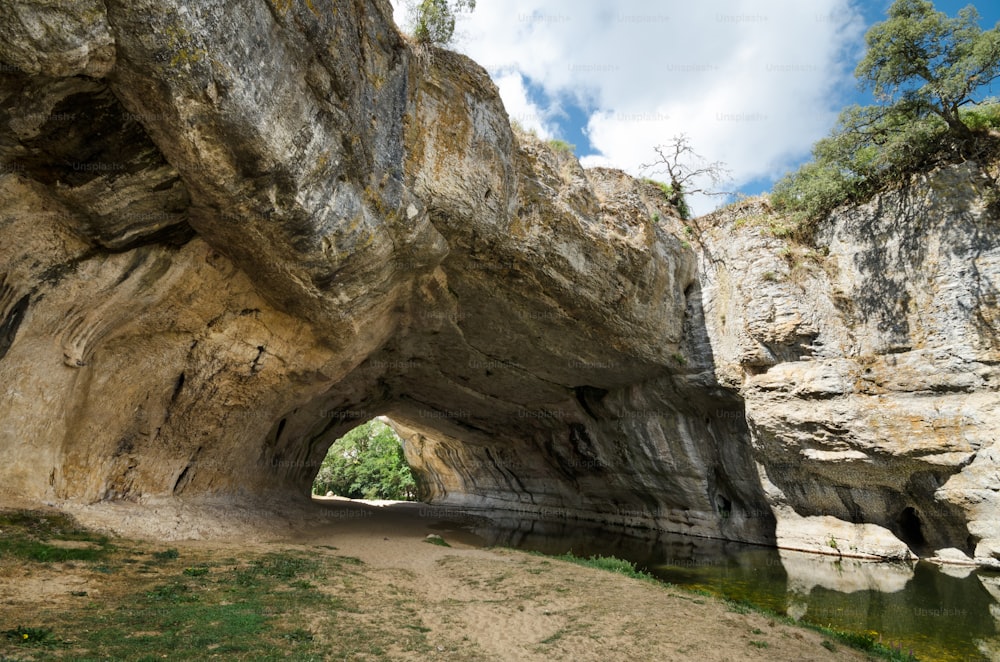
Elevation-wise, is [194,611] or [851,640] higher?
[851,640]

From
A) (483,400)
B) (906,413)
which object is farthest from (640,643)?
(483,400)

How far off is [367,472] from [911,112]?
41156mm

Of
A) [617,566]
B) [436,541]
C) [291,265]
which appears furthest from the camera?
[436,541]

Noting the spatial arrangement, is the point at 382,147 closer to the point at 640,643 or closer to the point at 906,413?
the point at 640,643

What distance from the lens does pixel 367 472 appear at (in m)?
43.9

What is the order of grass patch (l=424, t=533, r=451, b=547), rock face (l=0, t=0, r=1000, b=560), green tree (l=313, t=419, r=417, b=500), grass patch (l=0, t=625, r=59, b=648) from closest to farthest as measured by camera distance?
grass patch (l=0, t=625, r=59, b=648) < rock face (l=0, t=0, r=1000, b=560) < grass patch (l=424, t=533, r=451, b=547) < green tree (l=313, t=419, r=417, b=500)

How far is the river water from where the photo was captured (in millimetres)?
8500

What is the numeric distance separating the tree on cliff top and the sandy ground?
46.6 feet

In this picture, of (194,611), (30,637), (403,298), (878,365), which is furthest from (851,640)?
(403,298)

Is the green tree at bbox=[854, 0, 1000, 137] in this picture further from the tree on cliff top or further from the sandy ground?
the sandy ground

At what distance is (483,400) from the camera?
76.6 ft

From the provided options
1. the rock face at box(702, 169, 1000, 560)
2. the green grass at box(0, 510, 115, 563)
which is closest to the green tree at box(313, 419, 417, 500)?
the rock face at box(702, 169, 1000, 560)

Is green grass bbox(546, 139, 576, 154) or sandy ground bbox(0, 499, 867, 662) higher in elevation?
green grass bbox(546, 139, 576, 154)

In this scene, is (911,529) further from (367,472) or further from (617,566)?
(367,472)
